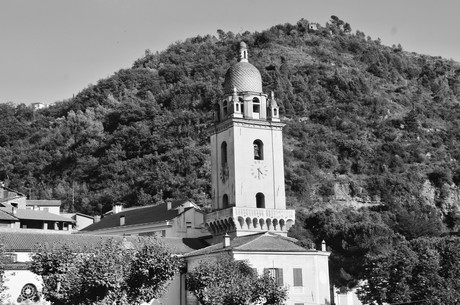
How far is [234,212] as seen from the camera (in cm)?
4784

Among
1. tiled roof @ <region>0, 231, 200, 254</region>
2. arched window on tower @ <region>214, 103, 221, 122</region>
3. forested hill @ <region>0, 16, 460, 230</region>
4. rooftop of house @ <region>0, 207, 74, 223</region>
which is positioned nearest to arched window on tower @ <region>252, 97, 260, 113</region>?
arched window on tower @ <region>214, 103, 221, 122</region>

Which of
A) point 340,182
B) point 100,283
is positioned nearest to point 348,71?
point 340,182

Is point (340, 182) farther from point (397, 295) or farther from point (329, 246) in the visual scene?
point (397, 295)

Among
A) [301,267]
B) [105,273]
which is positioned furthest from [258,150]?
[105,273]

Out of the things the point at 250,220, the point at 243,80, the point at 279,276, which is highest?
the point at 243,80

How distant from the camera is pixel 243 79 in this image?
2050 inches

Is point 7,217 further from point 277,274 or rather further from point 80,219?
point 277,274

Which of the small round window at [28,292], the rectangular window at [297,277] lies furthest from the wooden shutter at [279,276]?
the small round window at [28,292]

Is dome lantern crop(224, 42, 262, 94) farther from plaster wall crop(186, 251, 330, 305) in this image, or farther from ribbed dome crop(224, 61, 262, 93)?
plaster wall crop(186, 251, 330, 305)

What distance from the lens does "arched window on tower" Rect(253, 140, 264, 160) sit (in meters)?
50.7

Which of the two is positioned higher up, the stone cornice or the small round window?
the stone cornice

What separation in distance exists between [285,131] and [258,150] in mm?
63151

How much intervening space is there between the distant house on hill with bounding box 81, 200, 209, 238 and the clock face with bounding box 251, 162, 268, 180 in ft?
47.6

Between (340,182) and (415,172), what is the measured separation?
1325cm
